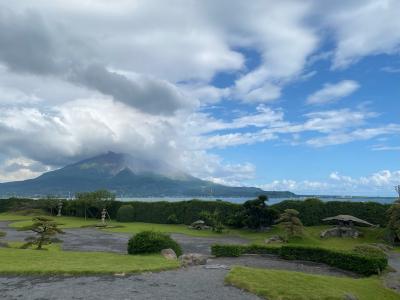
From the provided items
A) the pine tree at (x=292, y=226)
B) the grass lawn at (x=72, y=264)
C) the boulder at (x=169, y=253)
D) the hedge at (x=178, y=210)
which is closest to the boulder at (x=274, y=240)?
the pine tree at (x=292, y=226)

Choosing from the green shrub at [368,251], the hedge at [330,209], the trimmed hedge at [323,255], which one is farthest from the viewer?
the hedge at [330,209]

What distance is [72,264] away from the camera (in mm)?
19172

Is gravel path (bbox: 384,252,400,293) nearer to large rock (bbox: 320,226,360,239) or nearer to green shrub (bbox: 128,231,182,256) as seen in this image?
large rock (bbox: 320,226,360,239)

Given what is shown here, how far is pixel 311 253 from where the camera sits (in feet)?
89.6

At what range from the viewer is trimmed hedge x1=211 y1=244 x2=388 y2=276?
23281mm

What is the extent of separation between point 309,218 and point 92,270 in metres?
35.0

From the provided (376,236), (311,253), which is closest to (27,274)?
(311,253)

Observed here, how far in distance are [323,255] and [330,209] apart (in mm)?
21468

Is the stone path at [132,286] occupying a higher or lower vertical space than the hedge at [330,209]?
lower

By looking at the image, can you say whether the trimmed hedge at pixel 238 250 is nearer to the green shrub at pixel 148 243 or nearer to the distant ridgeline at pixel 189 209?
the green shrub at pixel 148 243

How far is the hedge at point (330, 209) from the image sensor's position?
146 feet

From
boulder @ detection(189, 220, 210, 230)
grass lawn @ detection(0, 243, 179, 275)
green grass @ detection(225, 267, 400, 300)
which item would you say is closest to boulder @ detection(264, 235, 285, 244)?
boulder @ detection(189, 220, 210, 230)

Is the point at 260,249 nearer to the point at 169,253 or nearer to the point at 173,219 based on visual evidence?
the point at 169,253

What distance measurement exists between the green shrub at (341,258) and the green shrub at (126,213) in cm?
3690
